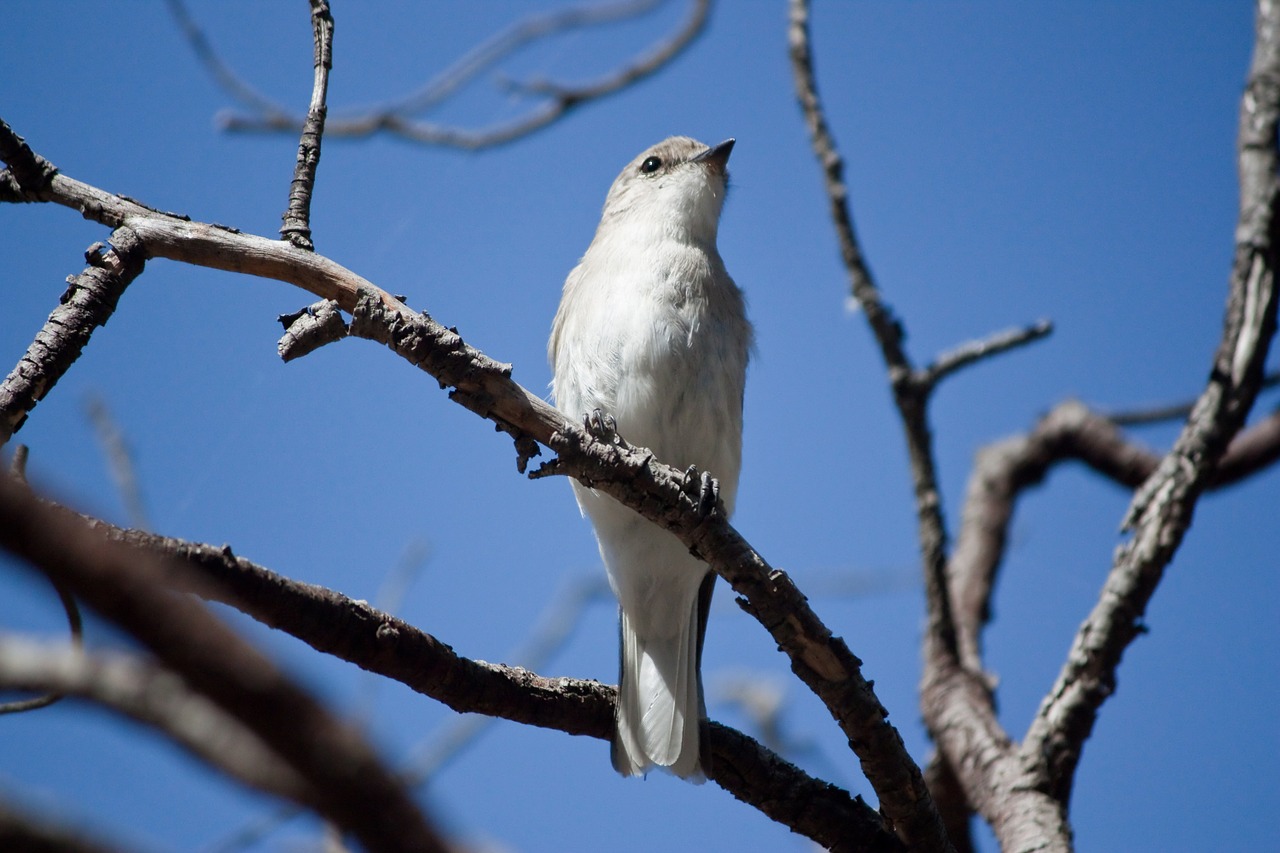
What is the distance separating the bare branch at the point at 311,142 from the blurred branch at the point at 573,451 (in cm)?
7

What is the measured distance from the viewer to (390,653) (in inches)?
101

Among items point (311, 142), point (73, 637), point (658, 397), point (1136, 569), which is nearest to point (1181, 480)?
point (1136, 569)

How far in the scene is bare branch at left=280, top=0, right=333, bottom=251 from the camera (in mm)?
2605

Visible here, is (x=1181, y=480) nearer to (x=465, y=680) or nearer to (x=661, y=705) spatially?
(x=661, y=705)

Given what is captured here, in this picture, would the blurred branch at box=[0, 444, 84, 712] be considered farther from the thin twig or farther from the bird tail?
the thin twig

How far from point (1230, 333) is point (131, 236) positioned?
393 centimetres

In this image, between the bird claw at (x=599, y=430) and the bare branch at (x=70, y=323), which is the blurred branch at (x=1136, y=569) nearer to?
the bird claw at (x=599, y=430)

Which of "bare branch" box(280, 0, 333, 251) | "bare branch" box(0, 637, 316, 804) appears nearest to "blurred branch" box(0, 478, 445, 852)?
"bare branch" box(0, 637, 316, 804)

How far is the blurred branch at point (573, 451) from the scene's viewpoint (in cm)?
249

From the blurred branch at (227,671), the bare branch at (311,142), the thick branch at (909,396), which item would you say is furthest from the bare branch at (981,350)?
the blurred branch at (227,671)

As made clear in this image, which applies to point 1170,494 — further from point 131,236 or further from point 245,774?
point 245,774

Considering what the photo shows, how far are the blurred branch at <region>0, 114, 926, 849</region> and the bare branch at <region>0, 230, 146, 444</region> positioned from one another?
74 mm

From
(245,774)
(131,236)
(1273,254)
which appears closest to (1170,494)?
(1273,254)

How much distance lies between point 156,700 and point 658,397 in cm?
331
